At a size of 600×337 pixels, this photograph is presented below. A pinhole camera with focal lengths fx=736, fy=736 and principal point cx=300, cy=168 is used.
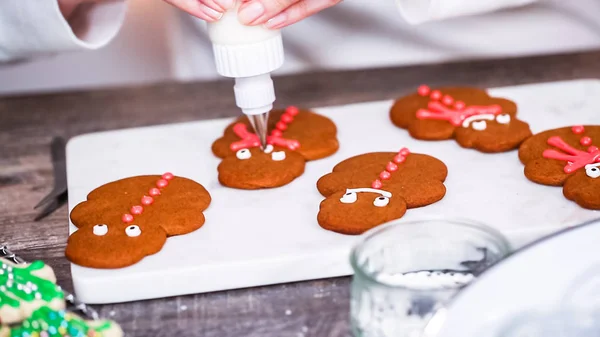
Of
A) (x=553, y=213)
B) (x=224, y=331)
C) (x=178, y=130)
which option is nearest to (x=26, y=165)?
(x=178, y=130)

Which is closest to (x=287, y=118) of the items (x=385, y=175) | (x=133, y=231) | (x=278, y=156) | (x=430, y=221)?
(x=278, y=156)

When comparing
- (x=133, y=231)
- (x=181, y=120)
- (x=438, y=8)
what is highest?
(x=438, y=8)

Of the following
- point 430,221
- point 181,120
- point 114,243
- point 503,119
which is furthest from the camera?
point 181,120

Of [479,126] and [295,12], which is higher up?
[295,12]

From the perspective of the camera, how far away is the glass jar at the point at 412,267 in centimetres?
60

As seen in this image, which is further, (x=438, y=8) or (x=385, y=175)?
(x=438, y=8)

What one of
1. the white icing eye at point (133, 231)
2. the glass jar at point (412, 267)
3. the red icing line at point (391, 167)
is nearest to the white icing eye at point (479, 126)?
the red icing line at point (391, 167)

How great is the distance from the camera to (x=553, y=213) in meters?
0.81

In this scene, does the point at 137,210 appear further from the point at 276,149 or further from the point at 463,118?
the point at 463,118

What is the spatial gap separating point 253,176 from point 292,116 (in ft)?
0.63

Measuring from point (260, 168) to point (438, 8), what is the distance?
0.38m

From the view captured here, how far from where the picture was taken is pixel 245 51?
0.89 metres

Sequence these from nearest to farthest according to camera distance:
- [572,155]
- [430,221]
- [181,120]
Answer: [430,221] < [572,155] < [181,120]

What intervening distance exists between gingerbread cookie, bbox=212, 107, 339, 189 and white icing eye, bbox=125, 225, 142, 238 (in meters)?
0.15
